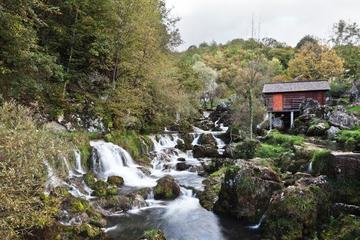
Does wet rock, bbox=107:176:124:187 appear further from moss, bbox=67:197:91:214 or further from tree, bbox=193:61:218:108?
tree, bbox=193:61:218:108

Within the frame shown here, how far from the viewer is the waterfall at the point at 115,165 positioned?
2311cm

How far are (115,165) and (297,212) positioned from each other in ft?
47.2

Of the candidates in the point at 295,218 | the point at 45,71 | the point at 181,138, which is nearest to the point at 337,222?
the point at 295,218

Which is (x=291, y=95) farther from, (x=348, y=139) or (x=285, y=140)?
(x=348, y=139)

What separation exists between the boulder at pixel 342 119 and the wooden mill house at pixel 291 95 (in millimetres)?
6675

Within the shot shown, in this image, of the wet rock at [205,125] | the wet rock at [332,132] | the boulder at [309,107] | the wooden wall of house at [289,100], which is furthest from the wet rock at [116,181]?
the wet rock at [205,125]

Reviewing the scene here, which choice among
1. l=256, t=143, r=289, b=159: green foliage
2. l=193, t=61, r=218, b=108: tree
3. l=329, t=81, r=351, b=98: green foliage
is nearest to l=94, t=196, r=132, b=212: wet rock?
l=256, t=143, r=289, b=159: green foliage

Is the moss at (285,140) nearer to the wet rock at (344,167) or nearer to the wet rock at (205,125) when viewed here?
the wet rock at (344,167)

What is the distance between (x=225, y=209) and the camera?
1706 cm

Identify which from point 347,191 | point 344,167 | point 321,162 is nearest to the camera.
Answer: point 347,191

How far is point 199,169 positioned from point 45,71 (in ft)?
44.3

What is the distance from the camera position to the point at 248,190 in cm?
1619

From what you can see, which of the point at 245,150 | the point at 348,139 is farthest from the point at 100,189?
the point at 348,139

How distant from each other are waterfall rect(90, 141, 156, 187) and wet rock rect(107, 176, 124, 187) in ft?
2.65
